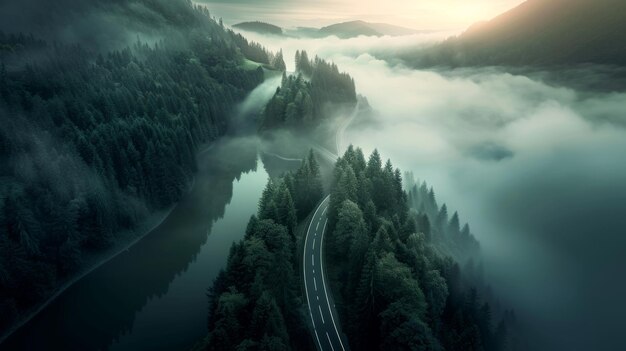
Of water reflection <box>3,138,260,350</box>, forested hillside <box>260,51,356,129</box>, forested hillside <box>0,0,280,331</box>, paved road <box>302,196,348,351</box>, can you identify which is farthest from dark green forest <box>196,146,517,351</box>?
forested hillside <box>260,51,356,129</box>

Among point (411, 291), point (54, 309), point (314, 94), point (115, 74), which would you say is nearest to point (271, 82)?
point (314, 94)

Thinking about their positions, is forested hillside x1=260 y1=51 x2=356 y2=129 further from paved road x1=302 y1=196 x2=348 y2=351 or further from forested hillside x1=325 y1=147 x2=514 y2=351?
paved road x1=302 y1=196 x2=348 y2=351

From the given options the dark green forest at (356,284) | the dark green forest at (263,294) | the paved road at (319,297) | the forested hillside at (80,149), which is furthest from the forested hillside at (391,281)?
the forested hillside at (80,149)

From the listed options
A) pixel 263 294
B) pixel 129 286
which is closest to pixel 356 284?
pixel 263 294

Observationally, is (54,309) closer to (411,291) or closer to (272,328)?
(272,328)

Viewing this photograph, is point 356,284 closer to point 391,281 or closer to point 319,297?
point 319,297

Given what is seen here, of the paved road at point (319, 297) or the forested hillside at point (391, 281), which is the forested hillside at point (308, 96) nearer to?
the forested hillside at point (391, 281)
